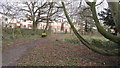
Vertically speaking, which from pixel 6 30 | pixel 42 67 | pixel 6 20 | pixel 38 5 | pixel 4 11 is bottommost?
pixel 42 67

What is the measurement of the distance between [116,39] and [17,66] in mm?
3531

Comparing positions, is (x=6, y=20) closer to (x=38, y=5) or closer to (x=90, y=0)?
(x=38, y=5)

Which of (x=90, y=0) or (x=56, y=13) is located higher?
(x=56, y=13)

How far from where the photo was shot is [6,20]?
1130cm

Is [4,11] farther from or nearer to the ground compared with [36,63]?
farther from the ground

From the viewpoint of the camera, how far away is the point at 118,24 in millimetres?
3072

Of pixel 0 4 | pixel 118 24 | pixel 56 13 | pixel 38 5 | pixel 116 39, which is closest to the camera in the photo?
pixel 118 24

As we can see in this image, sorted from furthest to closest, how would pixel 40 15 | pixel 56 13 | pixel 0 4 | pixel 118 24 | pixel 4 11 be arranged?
pixel 40 15 → pixel 56 13 → pixel 4 11 → pixel 0 4 → pixel 118 24

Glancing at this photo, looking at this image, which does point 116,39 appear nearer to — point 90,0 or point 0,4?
point 90,0

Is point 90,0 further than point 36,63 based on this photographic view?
No

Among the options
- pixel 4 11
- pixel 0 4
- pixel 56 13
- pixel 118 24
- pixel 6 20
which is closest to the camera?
pixel 118 24

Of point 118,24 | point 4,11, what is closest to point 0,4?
point 4,11

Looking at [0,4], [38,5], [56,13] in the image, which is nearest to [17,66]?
[0,4]

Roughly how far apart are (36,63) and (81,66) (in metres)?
1.75
